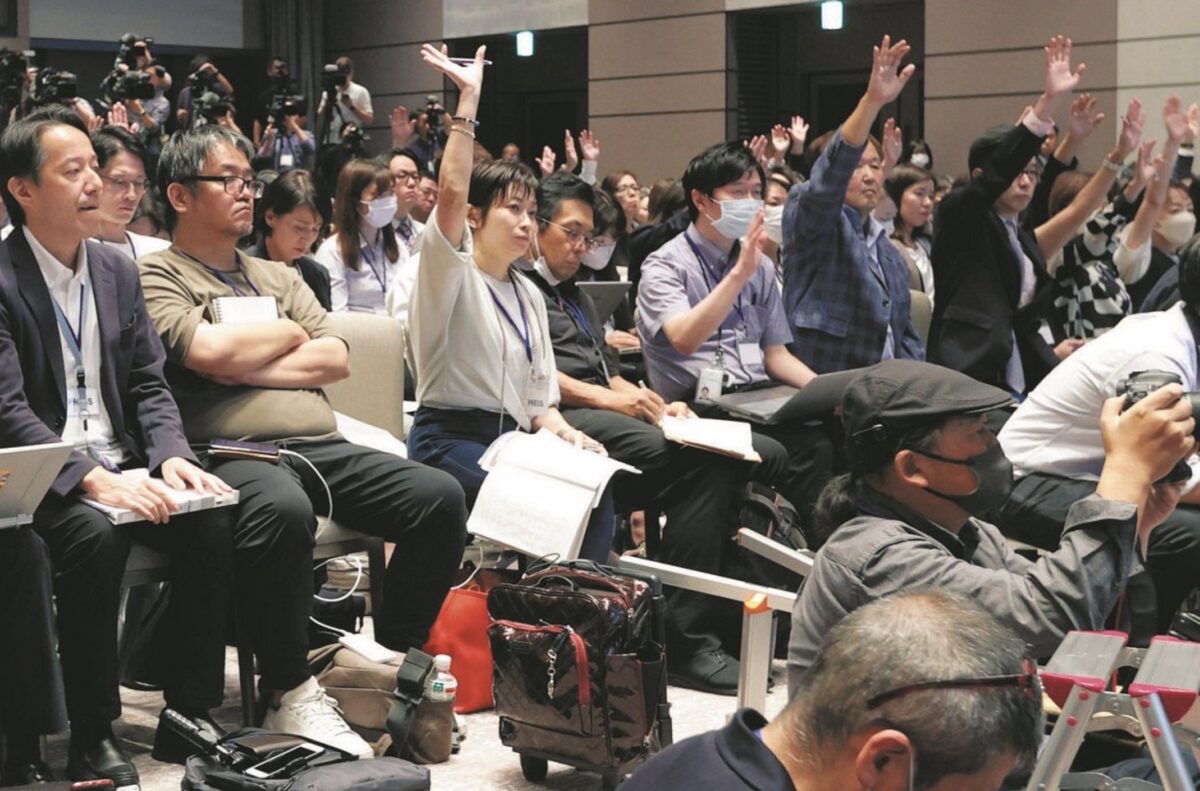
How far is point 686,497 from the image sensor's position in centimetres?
433

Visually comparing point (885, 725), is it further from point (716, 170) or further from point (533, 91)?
point (533, 91)

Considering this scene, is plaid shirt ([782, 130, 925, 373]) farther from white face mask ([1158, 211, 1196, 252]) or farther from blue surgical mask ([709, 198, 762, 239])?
white face mask ([1158, 211, 1196, 252])

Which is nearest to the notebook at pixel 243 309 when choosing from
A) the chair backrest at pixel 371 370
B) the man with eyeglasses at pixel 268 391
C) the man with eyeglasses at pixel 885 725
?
the man with eyeglasses at pixel 268 391

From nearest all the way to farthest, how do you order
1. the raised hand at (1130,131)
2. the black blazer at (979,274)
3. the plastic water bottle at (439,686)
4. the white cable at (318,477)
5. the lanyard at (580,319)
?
the plastic water bottle at (439,686)
the white cable at (318,477)
the lanyard at (580,319)
the black blazer at (979,274)
the raised hand at (1130,131)

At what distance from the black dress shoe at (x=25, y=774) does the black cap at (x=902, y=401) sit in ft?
5.87

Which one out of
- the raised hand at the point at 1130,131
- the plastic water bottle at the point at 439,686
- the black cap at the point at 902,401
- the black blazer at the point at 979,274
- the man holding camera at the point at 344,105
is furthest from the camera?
the man holding camera at the point at 344,105

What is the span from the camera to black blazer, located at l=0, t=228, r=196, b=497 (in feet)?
10.7

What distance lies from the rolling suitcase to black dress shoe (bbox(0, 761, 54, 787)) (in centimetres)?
94

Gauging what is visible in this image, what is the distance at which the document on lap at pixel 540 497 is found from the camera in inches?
150

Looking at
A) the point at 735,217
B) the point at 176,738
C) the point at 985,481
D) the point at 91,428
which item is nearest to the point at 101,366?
the point at 91,428

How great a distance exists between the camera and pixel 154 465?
3465 millimetres

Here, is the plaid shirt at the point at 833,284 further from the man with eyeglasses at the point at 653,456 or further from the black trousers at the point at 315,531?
the black trousers at the point at 315,531

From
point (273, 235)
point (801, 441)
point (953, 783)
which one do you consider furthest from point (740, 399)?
point (953, 783)

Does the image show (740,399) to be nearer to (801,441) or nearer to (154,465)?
(801,441)
